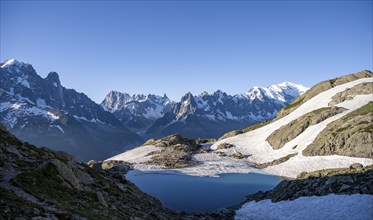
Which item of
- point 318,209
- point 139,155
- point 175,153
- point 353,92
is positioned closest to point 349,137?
point 353,92

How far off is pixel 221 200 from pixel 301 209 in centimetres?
2568

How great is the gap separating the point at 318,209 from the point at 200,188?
39370mm

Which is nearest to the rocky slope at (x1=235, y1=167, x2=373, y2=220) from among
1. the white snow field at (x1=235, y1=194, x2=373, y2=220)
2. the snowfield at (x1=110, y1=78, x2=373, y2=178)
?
the white snow field at (x1=235, y1=194, x2=373, y2=220)

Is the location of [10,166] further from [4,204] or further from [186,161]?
[186,161]

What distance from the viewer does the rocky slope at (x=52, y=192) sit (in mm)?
21031

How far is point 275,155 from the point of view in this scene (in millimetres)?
104938

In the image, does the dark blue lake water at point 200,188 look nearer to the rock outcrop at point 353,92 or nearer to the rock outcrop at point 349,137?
the rock outcrop at point 349,137

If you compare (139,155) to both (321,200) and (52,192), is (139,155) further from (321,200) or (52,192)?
(52,192)

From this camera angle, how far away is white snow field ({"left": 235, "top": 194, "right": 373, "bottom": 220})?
29.7m

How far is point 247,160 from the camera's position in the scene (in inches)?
4252

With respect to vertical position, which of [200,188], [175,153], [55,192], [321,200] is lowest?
[200,188]

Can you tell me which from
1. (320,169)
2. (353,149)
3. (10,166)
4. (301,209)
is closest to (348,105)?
(353,149)

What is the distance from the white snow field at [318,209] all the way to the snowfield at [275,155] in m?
39.8

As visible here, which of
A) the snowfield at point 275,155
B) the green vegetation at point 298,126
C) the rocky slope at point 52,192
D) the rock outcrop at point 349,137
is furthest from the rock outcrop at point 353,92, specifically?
the rocky slope at point 52,192
